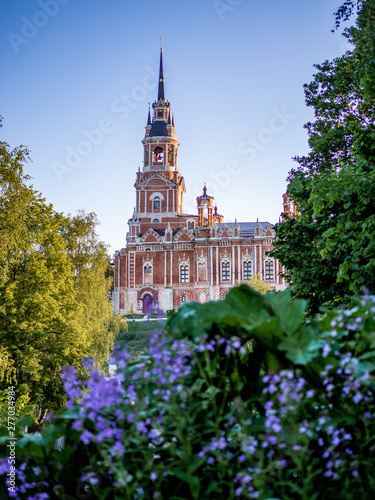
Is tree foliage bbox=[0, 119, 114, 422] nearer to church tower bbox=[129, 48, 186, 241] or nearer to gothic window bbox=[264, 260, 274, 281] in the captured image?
gothic window bbox=[264, 260, 274, 281]

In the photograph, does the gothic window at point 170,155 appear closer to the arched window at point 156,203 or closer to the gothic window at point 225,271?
the arched window at point 156,203

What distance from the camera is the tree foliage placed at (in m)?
16.0

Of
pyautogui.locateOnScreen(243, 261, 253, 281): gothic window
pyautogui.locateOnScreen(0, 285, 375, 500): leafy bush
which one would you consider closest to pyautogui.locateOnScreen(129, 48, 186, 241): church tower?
pyautogui.locateOnScreen(243, 261, 253, 281): gothic window

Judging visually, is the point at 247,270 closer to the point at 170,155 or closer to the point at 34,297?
the point at 170,155

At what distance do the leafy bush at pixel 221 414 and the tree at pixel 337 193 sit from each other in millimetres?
5260

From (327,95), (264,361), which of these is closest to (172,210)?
(327,95)

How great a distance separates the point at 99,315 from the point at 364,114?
50.1ft

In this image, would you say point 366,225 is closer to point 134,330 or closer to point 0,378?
point 0,378

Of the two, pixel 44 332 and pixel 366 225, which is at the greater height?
pixel 366 225

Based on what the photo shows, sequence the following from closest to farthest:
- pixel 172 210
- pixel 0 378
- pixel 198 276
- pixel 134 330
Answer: pixel 0 378 < pixel 134 330 < pixel 198 276 < pixel 172 210

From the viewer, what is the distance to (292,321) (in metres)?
2.80

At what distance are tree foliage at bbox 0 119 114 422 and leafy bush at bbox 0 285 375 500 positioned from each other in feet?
42.1

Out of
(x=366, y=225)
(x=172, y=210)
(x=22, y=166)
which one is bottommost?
(x=366, y=225)

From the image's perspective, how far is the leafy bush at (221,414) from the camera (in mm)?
2457
